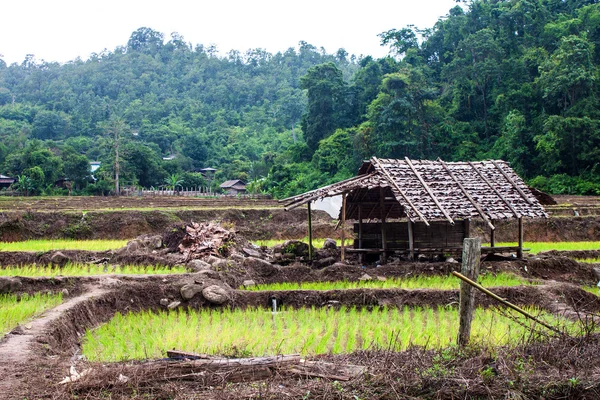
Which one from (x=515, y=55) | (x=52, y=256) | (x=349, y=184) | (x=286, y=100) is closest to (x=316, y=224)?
(x=349, y=184)

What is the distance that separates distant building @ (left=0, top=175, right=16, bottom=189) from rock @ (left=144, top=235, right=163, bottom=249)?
3491 centimetres

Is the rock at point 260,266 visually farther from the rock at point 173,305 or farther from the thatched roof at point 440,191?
the rock at point 173,305

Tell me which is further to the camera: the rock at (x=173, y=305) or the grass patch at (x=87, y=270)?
the grass patch at (x=87, y=270)

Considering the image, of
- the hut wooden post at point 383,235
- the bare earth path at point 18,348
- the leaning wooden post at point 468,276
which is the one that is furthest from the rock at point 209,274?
the leaning wooden post at point 468,276

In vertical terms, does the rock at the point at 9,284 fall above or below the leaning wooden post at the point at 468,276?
below

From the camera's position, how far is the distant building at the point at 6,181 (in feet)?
149

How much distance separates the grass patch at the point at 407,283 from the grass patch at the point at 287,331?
1.13 metres

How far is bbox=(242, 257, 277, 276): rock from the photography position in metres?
13.3

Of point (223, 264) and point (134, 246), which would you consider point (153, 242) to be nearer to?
point (134, 246)

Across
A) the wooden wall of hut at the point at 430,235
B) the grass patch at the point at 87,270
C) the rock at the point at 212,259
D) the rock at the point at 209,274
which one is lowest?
the grass patch at the point at 87,270

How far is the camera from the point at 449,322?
29.0 ft

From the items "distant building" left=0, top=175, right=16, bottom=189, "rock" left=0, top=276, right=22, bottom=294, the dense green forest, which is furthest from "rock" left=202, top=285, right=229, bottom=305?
"distant building" left=0, top=175, right=16, bottom=189

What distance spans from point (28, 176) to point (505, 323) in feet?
135

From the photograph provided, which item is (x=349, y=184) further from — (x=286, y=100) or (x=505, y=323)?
(x=286, y=100)
